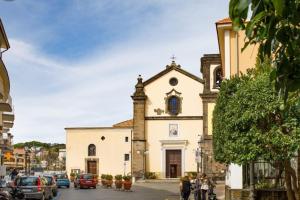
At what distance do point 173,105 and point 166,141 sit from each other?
178 inches

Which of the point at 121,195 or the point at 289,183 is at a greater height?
the point at 289,183

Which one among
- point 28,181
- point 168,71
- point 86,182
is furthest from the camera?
point 168,71

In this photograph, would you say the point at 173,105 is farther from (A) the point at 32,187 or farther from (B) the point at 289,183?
(B) the point at 289,183

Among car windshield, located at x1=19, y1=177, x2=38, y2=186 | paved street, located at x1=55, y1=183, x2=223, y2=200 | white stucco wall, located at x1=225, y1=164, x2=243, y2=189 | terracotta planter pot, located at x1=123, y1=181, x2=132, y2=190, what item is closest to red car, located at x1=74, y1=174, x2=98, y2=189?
terracotta planter pot, located at x1=123, y1=181, x2=132, y2=190

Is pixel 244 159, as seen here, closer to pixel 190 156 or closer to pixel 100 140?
pixel 190 156

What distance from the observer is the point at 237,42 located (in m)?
28.5

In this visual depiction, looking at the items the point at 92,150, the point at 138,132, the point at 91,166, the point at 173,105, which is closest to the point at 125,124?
the point at 92,150

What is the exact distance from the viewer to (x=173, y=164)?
73938 mm

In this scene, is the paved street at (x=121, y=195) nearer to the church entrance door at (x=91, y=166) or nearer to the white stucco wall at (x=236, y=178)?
the white stucco wall at (x=236, y=178)

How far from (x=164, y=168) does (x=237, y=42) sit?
4628cm

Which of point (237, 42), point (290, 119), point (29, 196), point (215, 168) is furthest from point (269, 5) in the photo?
point (215, 168)

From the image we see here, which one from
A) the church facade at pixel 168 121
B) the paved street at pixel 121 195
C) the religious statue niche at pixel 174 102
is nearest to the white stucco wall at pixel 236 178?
the paved street at pixel 121 195

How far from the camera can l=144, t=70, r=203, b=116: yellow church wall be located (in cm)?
7344

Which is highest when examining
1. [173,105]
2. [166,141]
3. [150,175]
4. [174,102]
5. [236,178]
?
[174,102]
